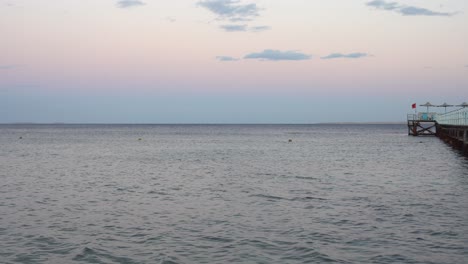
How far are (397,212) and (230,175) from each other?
49.6 ft

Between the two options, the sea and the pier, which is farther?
the pier

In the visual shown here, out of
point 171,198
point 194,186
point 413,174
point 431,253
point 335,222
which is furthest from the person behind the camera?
point 413,174

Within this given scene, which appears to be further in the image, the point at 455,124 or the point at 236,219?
the point at 455,124

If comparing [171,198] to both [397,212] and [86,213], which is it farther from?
[397,212]

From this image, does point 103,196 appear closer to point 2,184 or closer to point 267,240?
point 2,184

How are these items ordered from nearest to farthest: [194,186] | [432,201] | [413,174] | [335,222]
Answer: [335,222], [432,201], [194,186], [413,174]

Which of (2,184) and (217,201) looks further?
(2,184)

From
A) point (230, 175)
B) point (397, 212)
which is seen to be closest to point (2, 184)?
point (230, 175)

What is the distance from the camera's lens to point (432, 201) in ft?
63.8

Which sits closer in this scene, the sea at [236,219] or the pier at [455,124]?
the sea at [236,219]

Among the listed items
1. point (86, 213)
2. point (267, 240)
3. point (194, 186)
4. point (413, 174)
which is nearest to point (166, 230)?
point (267, 240)

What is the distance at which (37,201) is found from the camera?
20.1 meters

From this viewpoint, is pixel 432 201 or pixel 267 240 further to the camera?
pixel 432 201

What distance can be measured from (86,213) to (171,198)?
436cm
